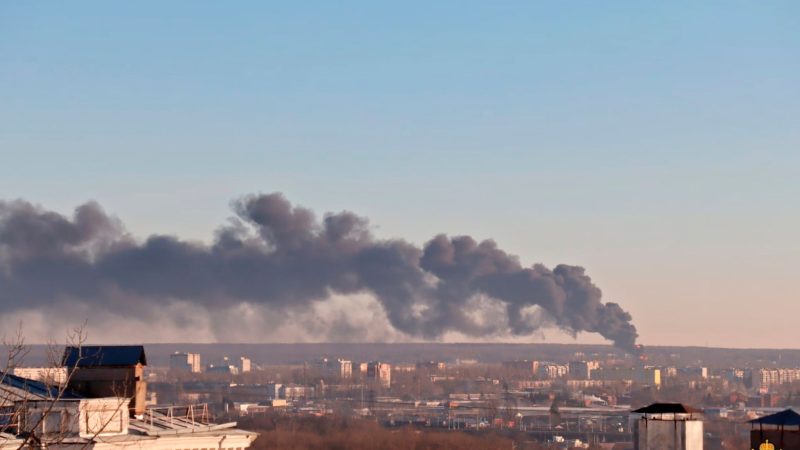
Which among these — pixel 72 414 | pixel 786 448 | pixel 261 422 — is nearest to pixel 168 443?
pixel 72 414

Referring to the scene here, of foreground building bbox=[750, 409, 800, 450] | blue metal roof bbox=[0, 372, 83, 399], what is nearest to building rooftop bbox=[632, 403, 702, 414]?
foreground building bbox=[750, 409, 800, 450]

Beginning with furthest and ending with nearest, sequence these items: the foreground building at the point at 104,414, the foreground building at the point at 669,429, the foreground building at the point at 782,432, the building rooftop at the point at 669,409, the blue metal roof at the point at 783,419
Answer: the blue metal roof at the point at 783,419, the foreground building at the point at 782,432, the building rooftop at the point at 669,409, the foreground building at the point at 669,429, the foreground building at the point at 104,414

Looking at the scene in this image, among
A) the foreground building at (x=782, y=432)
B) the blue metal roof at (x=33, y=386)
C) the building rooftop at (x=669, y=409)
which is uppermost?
the blue metal roof at (x=33, y=386)

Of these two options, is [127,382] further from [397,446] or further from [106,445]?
[397,446]

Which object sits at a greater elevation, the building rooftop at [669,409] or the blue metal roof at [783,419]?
the building rooftop at [669,409]

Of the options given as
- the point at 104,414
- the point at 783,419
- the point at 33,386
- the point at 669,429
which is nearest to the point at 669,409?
Result: the point at 669,429

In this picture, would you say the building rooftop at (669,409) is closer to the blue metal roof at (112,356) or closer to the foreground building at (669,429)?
the foreground building at (669,429)

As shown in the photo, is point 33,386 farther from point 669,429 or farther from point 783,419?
point 783,419

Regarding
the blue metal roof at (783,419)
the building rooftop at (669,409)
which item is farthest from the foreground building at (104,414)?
the blue metal roof at (783,419)
